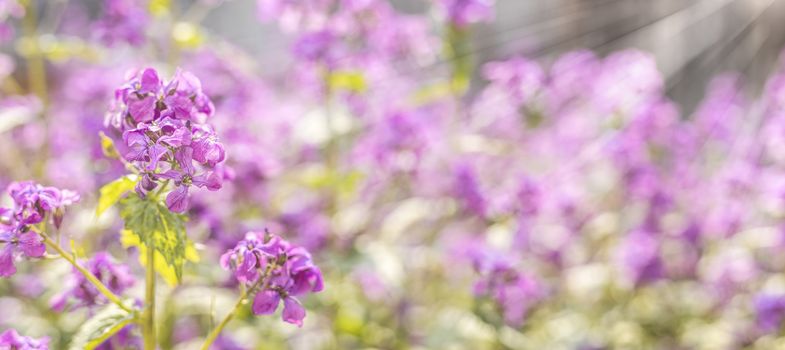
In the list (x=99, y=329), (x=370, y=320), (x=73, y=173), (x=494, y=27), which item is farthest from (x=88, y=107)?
(x=494, y=27)

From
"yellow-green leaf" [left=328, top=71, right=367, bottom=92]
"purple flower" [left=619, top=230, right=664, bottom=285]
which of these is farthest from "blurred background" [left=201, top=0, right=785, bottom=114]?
"yellow-green leaf" [left=328, top=71, right=367, bottom=92]

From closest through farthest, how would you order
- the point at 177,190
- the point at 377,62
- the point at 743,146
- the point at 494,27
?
the point at 177,190 < the point at 377,62 < the point at 743,146 < the point at 494,27

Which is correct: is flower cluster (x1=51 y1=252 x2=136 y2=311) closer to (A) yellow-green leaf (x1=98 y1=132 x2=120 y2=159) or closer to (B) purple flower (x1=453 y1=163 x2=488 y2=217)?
(A) yellow-green leaf (x1=98 y1=132 x2=120 y2=159)

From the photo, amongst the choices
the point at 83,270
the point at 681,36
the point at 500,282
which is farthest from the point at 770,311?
the point at 681,36

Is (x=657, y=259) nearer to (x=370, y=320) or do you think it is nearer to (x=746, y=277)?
(x=746, y=277)

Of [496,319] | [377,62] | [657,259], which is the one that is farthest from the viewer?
[657,259]
